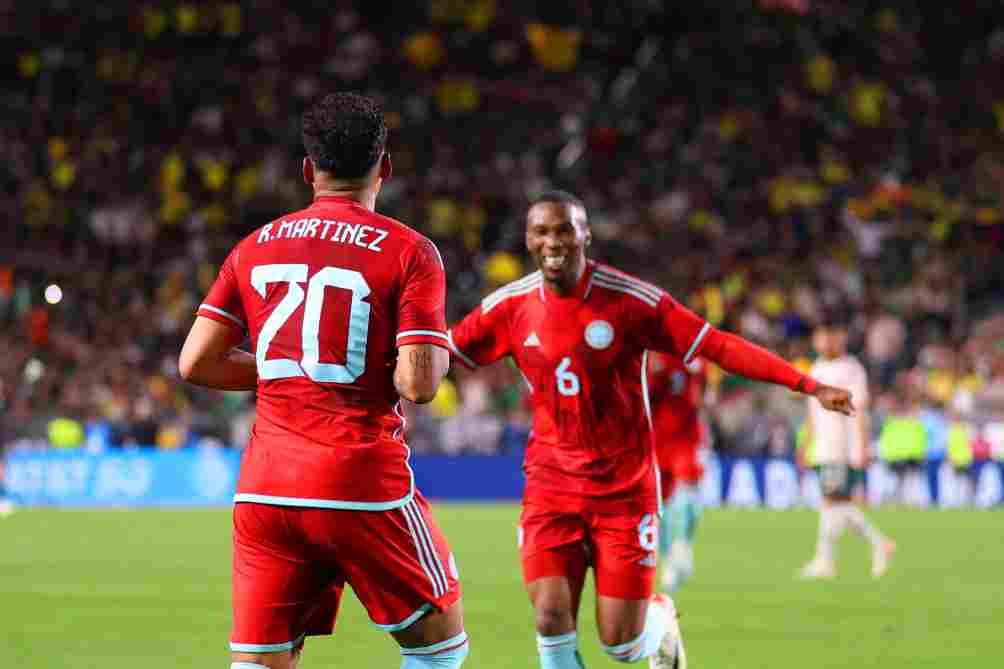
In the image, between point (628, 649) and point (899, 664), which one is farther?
point (899, 664)

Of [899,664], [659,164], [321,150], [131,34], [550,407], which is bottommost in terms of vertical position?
[899,664]

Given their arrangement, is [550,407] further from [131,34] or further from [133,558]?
[131,34]

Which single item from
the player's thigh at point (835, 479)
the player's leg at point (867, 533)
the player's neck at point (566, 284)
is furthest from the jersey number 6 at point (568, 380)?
the player's thigh at point (835, 479)

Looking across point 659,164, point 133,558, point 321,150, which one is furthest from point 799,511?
point 321,150

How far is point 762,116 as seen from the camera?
33.0m

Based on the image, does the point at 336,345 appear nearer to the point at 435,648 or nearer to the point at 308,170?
the point at 308,170

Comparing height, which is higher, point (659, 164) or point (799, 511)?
point (659, 164)

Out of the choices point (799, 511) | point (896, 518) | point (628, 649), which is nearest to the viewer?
point (628, 649)

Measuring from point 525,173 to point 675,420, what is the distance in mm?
18562

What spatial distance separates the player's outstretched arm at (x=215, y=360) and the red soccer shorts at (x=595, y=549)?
2.56m

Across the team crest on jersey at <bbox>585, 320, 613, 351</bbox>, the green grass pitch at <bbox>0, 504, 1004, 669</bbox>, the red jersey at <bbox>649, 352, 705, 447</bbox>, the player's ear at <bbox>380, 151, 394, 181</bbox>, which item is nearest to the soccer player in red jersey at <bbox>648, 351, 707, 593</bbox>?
the red jersey at <bbox>649, 352, 705, 447</bbox>

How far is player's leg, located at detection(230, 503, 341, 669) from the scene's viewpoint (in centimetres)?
531

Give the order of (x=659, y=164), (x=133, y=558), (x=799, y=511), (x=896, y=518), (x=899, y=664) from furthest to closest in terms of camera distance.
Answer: (x=659, y=164) < (x=799, y=511) < (x=896, y=518) < (x=133, y=558) < (x=899, y=664)

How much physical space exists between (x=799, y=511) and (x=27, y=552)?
11.6 metres
